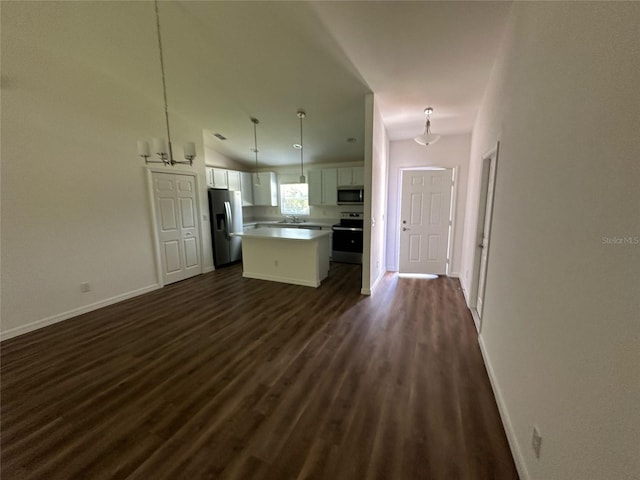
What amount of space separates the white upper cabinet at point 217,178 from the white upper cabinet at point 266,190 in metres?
0.99

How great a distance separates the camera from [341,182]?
19.9ft

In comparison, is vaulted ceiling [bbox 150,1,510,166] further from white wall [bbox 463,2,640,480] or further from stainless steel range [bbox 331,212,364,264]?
stainless steel range [bbox 331,212,364,264]

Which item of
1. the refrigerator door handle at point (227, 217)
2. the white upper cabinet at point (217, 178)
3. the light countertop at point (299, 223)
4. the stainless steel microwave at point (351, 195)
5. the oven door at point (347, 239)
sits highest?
the white upper cabinet at point (217, 178)

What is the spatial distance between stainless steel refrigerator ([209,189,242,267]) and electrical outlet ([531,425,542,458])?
210 inches

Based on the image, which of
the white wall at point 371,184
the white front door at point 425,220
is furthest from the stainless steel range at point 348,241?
the white wall at point 371,184

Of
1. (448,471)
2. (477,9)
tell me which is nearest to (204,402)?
(448,471)

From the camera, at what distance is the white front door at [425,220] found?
477 centimetres

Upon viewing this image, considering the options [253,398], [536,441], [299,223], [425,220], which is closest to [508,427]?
[536,441]

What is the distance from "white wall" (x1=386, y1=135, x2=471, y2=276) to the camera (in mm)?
4625

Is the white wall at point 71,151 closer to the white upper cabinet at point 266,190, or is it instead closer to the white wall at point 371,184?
the white wall at point 371,184

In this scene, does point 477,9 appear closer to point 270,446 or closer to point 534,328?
point 534,328

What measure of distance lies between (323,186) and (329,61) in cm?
348

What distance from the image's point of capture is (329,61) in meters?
2.85

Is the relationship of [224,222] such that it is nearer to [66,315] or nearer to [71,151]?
[71,151]
